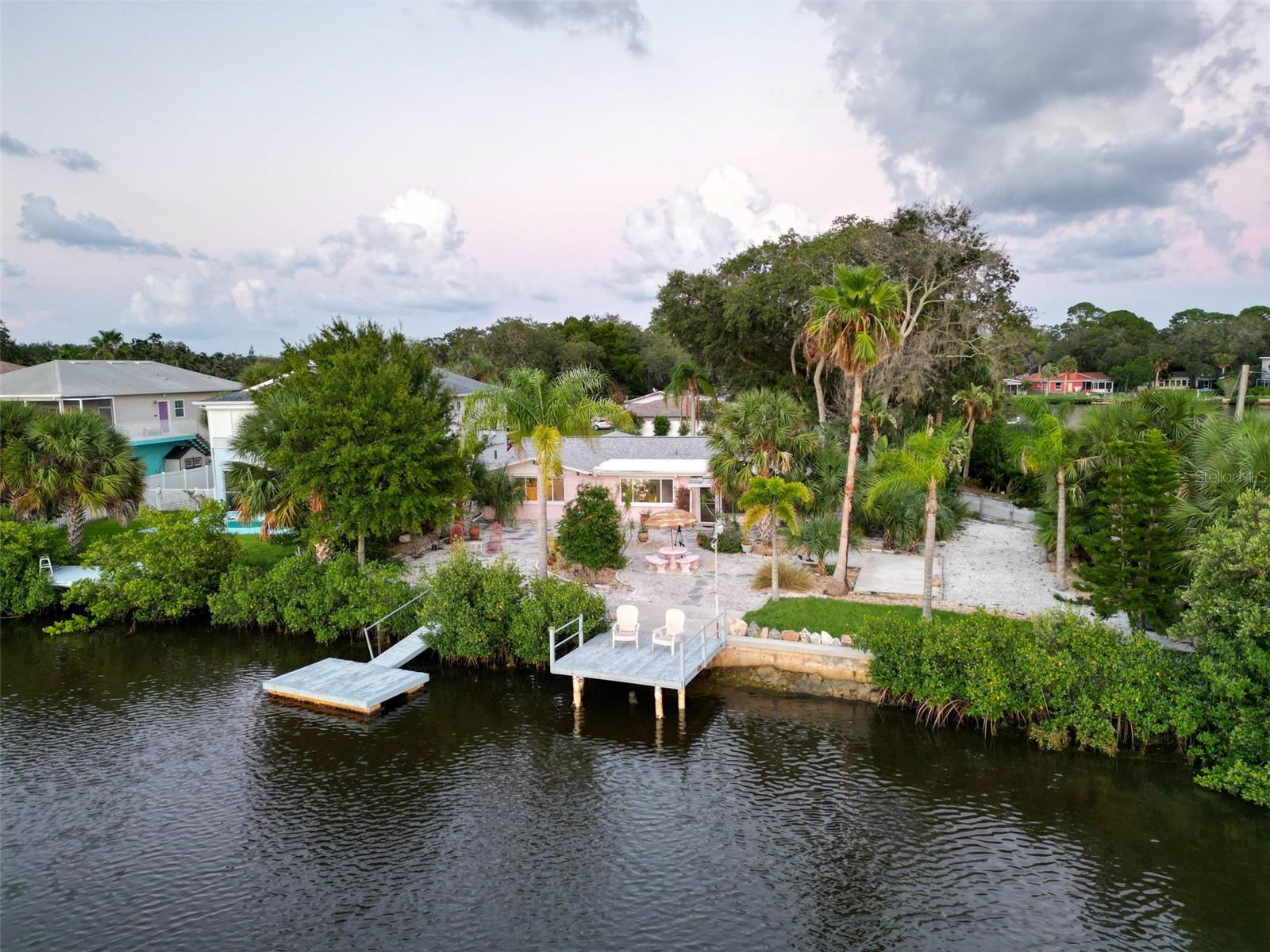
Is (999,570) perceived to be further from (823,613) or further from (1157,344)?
(1157,344)

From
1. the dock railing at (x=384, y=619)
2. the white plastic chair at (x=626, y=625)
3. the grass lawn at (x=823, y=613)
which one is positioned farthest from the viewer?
the dock railing at (x=384, y=619)

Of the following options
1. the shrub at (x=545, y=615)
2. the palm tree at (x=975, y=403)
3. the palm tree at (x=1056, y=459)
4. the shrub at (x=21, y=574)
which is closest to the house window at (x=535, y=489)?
the shrub at (x=545, y=615)

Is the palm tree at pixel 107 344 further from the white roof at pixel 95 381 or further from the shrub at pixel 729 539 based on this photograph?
the shrub at pixel 729 539

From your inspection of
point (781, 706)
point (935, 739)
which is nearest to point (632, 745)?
point (781, 706)

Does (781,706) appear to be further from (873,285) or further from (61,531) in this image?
(61,531)

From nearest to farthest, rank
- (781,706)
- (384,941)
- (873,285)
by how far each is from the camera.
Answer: (384,941) < (781,706) < (873,285)

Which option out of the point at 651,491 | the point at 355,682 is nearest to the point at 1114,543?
the point at 651,491

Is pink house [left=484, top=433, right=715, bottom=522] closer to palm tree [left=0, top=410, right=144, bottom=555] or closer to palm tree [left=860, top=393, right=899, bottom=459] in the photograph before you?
palm tree [left=860, top=393, right=899, bottom=459]
